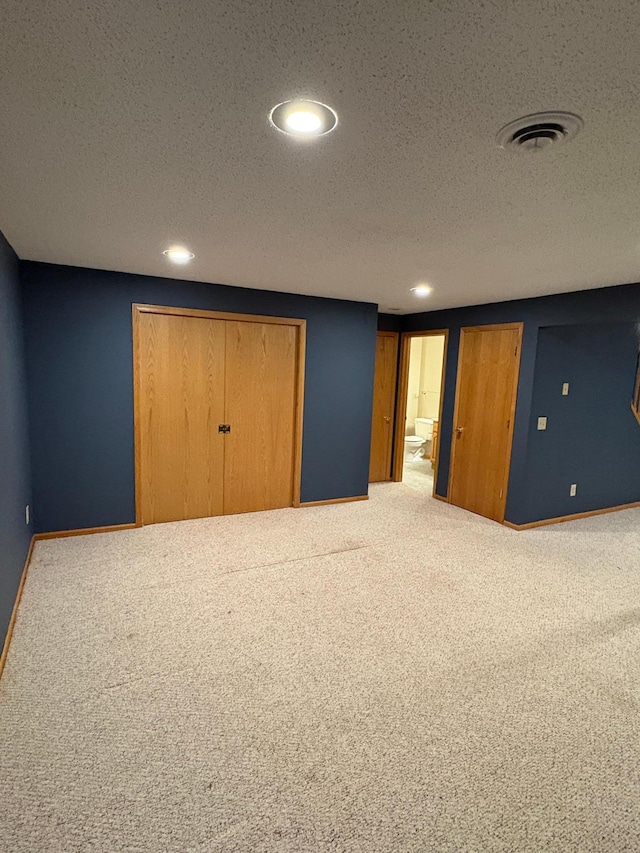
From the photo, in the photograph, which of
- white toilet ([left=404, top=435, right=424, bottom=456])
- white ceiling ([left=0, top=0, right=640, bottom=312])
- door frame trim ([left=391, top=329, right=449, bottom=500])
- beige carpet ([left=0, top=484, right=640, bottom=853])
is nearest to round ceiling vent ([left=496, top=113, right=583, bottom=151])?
white ceiling ([left=0, top=0, right=640, bottom=312])

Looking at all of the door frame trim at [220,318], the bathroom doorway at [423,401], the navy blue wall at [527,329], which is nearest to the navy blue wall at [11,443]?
the door frame trim at [220,318]

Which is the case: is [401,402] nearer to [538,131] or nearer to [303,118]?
[538,131]

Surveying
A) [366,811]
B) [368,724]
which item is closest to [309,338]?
[368,724]

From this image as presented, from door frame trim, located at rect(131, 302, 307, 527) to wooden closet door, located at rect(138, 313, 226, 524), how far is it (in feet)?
0.12

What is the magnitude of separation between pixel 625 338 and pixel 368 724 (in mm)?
4603

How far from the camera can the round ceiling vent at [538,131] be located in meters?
1.20

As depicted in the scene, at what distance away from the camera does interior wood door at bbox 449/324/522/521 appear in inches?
175

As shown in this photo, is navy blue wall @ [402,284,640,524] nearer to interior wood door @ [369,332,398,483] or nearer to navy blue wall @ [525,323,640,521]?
navy blue wall @ [525,323,640,521]

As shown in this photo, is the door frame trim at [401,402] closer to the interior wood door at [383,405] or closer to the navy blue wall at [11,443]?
the interior wood door at [383,405]

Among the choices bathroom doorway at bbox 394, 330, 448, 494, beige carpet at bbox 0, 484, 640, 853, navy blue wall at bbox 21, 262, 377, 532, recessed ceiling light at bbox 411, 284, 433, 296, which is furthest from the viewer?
bathroom doorway at bbox 394, 330, 448, 494

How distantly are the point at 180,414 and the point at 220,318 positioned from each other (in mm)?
959

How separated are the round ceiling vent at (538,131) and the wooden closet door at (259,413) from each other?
10.5 ft

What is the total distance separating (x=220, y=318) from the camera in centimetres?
412

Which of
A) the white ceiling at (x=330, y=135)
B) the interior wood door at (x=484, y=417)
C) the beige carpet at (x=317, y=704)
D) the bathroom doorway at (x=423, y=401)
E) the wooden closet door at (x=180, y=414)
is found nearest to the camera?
the white ceiling at (x=330, y=135)
